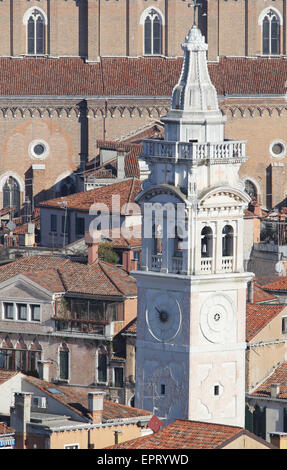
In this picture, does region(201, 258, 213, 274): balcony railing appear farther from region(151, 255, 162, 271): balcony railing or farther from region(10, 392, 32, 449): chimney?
region(10, 392, 32, 449): chimney

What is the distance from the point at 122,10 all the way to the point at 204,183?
42.0 m

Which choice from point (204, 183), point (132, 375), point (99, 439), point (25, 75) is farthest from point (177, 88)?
point (25, 75)

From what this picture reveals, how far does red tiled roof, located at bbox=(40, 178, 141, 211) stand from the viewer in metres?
64.4

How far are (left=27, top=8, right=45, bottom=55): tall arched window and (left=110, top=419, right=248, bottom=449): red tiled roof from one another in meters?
45.9

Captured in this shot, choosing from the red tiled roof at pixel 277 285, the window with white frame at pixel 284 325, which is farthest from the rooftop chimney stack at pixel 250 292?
the red tiled roof at pixel 277 285

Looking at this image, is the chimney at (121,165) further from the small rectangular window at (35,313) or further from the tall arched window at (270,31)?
the small rectangular window at (35,313)

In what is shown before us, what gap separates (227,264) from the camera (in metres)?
40.5

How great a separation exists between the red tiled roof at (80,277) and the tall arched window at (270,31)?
96.8 feet

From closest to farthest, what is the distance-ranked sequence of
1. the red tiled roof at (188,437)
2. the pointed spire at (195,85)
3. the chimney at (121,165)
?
1. the red tiled roof at (188,437)
2. the pointed spire at (195,85)
3. the chimney at (121,165)

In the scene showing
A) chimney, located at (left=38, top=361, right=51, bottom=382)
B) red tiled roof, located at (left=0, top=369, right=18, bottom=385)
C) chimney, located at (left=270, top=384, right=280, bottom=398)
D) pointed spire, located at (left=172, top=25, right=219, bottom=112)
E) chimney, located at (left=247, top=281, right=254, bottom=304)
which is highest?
pointed spire, located at (left=172, top=25, right=219, bottom=112)

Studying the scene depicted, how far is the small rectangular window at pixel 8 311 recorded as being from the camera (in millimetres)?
50375

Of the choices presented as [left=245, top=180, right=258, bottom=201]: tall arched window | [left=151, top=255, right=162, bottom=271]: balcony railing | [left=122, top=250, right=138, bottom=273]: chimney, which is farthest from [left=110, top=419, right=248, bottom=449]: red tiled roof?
[left=245, top=180, right=258, bottom=201]: tall arched window

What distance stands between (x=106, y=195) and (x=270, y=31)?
1777 centimetres
